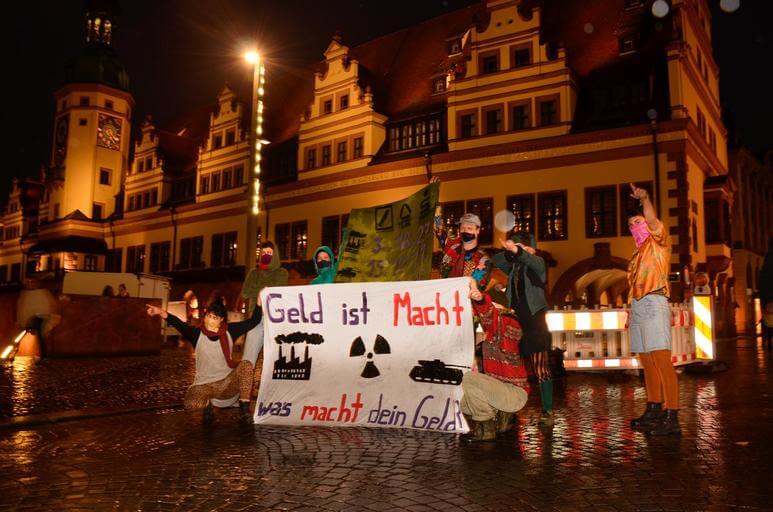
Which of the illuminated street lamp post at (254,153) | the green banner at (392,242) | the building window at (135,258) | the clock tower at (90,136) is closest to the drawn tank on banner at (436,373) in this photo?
the green banner at (392,242)

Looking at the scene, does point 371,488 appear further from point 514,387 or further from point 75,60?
point 75,60

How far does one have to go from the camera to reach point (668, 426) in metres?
6.16

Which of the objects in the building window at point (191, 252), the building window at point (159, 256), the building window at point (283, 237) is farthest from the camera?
the building window at point (159, 256)

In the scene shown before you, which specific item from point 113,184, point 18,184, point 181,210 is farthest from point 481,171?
point 18,184

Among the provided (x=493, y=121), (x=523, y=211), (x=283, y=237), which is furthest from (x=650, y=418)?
(x=283, y=237)

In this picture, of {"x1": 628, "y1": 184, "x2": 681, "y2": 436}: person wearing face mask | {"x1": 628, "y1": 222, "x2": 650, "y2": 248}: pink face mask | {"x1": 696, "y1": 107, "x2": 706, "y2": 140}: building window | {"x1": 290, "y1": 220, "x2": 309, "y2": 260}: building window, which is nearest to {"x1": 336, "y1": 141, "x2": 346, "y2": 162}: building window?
{"x1": 290, "y1": 220, "x2": 309, "y2": 260}: building window

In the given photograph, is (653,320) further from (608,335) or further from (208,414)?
(608,335)

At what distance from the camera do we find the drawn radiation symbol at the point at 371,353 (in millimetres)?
6719

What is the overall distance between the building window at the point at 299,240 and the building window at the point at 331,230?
1216 mm

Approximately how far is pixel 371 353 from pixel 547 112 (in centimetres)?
2073

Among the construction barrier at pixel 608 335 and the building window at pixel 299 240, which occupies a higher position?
the building window at pixel 299 240

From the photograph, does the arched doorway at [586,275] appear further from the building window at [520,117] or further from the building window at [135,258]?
the building window at [135,258]

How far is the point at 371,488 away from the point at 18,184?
216ft

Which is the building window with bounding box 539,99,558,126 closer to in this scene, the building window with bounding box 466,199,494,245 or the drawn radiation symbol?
the building window with bounding box 466,199,494,245
